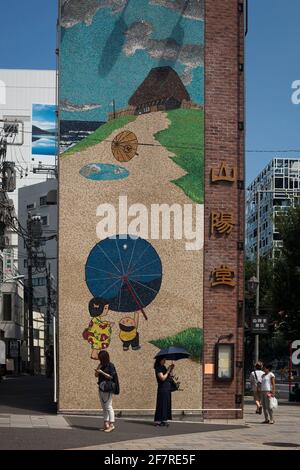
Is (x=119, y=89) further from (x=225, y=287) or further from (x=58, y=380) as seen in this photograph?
(x=58, y=380)

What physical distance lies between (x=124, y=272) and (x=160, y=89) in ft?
15.9

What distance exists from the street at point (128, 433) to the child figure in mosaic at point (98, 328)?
175 centimetres

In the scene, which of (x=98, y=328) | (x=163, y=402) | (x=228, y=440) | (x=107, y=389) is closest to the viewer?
(x=228, y=440)

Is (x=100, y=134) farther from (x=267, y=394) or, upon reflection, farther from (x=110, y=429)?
(x=267, y=394)

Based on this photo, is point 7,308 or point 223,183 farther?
point 7,308

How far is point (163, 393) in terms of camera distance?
64.8 ft

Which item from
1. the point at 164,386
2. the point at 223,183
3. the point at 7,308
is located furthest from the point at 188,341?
the point at 7,308

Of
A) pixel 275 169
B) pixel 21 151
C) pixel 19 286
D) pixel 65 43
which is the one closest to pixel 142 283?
pixel 65 43

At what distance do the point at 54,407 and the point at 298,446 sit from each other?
339 inches

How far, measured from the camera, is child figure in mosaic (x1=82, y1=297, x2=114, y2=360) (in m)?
21.6

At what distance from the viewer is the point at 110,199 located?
22.2 metres

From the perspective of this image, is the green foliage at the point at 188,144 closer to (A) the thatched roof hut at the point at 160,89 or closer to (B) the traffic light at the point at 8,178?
(A) the thatched roof hut at the point at 160,89

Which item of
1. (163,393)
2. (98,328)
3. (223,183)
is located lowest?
(163,393)

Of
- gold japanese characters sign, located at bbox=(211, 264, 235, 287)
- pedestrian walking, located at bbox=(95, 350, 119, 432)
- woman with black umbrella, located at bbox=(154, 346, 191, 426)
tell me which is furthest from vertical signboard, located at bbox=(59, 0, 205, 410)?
pedestrian walking, located at bbox=(95, 350, 119, 432)
